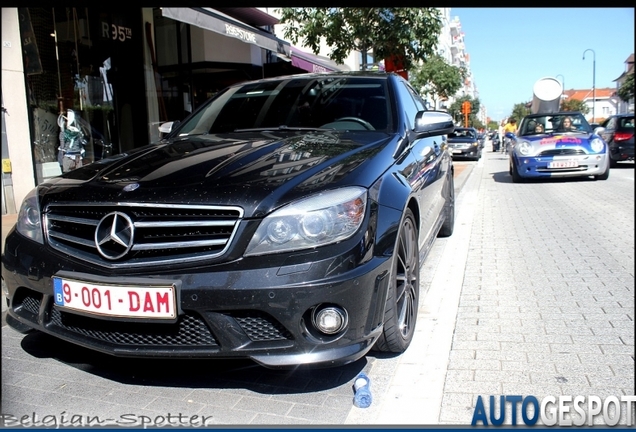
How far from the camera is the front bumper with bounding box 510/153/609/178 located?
11.6 metres

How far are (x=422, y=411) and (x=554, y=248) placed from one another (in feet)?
12.2

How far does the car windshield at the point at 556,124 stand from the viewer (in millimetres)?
12070

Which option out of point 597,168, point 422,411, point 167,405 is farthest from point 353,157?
point 597,168

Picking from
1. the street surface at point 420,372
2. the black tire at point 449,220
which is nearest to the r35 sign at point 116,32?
the black tire at point 449,220

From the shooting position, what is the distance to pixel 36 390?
8.50ft

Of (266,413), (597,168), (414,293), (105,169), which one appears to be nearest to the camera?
(266,413)

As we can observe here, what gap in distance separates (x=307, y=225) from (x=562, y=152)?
10818mm

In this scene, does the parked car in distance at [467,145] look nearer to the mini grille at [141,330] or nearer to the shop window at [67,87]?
the shop window at [67,87]

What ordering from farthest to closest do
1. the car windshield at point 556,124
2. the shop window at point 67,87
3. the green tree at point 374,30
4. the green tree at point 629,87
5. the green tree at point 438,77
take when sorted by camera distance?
the green tree at point 438,77 → the car windshield at point 556,124 → the green tree at point 374,30 → the shop window at point 67,87 → the green tree at point 629,87

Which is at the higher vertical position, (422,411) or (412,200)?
(412,200)

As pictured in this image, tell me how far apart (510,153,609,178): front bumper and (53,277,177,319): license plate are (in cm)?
1100

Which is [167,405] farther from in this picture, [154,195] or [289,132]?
[289,132]

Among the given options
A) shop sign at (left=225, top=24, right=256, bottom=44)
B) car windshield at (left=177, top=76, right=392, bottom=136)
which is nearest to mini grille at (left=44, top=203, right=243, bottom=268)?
car windshield at (left=177, top=76, right=392, bottom=136)

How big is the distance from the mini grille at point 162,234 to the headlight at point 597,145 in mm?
11375
